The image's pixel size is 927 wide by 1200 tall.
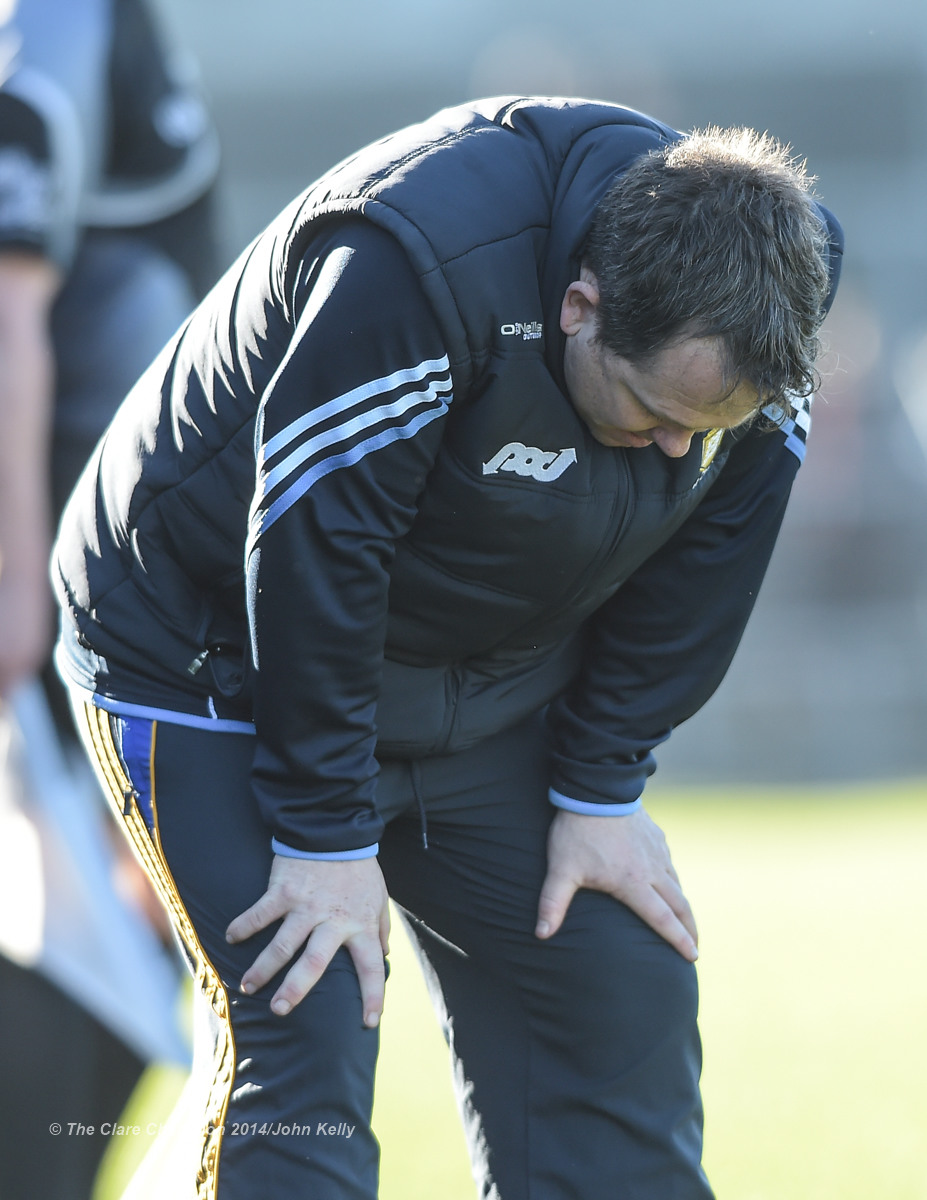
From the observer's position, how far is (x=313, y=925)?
2.04 metres

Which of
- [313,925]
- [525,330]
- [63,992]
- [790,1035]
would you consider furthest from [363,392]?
[790,1035]

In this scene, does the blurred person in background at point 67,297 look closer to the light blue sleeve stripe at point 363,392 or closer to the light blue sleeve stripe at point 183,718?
the light blue sleeve stripe at point 183,718

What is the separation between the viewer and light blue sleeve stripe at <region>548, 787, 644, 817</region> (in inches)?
96.2

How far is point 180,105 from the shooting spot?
3.70 meters

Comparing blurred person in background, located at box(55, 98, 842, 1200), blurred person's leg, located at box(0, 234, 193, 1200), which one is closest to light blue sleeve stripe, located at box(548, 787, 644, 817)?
blurred person in background, located at box(55, 98, 842, 1200)

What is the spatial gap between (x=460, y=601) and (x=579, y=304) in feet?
1.55

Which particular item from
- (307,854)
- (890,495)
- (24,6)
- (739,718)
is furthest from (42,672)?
(890,495)

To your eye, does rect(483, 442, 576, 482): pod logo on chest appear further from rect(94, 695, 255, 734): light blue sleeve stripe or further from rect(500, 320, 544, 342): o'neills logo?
rect(94, 695, 255, 734): light blue sleeve stripe

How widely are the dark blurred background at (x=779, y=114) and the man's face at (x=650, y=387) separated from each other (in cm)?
912

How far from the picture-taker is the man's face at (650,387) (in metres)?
Answer: 1.88

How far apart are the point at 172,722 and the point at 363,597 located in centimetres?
39

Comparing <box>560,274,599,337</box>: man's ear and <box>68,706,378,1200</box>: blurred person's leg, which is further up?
<box>560,274,599,337</box>: man's ear

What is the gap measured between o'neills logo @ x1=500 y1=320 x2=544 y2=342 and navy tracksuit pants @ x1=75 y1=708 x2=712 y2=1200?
2.34 ft

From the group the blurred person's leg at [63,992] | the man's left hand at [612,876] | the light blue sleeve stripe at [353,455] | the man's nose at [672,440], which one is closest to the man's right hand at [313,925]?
the man's left hand at [612,876]
